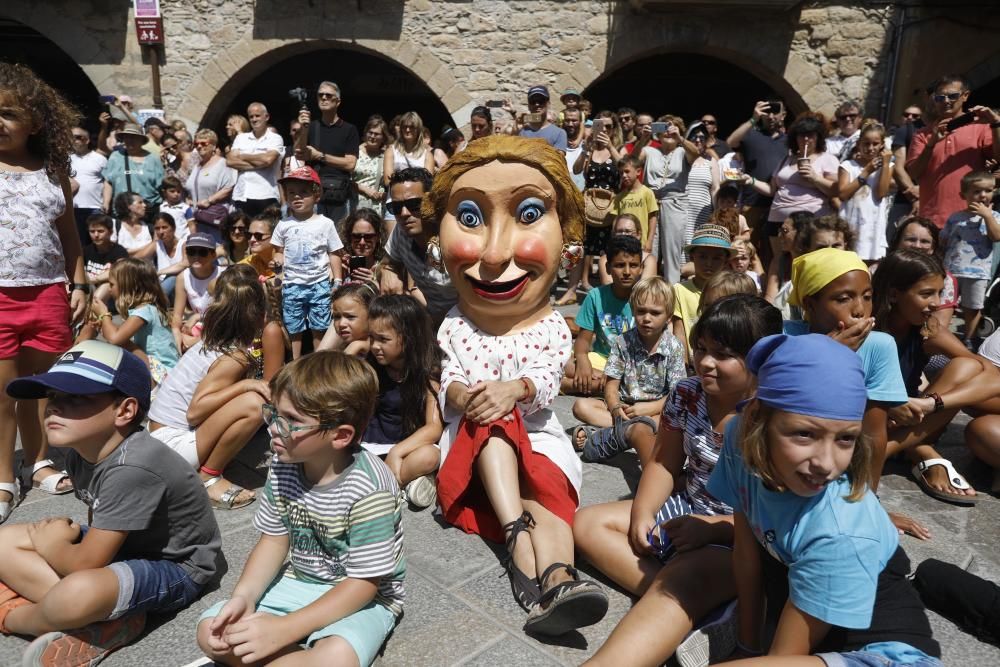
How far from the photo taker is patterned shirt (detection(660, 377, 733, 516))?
2.43 m

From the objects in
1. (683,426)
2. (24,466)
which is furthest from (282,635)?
(24,466)

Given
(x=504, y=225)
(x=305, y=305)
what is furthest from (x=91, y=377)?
(x=305, y=305)

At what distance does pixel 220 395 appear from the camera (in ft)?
10.6


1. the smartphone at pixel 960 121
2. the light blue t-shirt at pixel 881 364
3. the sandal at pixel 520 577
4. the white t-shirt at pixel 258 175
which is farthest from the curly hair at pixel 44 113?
the smartphone at pixel 960 121

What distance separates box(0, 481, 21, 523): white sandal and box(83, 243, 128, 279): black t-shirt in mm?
3349

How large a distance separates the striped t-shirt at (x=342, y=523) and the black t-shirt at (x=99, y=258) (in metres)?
4.84

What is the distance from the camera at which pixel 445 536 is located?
2.83 meters

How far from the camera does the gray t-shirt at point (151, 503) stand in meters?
2.09

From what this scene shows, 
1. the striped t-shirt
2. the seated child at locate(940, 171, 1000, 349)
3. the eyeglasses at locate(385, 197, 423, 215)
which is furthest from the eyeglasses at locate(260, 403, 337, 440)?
the seated child at locate(940, 171, 1000, 349)

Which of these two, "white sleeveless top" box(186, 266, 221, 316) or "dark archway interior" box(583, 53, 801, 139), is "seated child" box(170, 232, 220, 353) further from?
"dark archway interior" box(583, 53, 801, 139)

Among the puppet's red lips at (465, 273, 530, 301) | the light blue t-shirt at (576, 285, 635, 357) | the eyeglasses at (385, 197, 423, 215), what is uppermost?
the eyeglasses at (385, 197, 423, 215)

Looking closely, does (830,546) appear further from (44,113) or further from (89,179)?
(89,179)

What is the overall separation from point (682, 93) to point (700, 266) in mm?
11605

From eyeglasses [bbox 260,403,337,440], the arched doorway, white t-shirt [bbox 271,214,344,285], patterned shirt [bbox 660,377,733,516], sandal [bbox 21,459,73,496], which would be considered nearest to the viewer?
eyeglasses [bbox 260,403,337,440]
